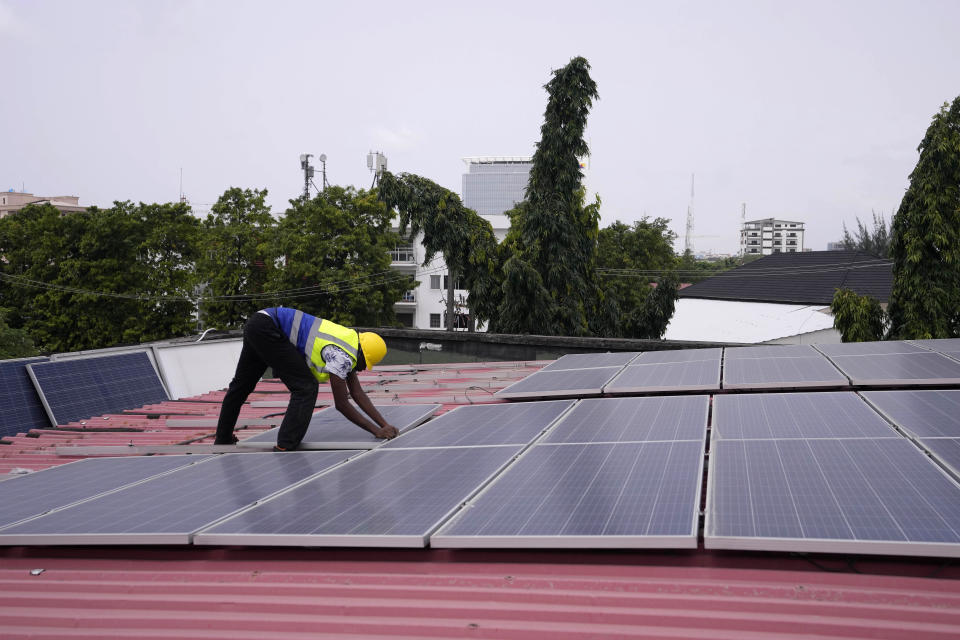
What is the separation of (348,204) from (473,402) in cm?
4071

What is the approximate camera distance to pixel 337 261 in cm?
4697

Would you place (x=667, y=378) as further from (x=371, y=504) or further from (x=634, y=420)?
(x=371, y=504)

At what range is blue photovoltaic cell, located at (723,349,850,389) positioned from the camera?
279 inches

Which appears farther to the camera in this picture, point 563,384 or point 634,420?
point 563,384

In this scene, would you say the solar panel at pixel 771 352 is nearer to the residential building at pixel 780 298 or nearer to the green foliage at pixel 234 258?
the residential building at pixel 780 298

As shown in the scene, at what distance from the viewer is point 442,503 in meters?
3.94

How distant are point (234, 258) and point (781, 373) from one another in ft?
150

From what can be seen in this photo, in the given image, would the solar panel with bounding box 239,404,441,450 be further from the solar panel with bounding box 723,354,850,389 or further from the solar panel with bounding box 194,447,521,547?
the solar panel with bounding box 723,354,850,389

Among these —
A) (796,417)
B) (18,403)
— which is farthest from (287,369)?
(18,403)

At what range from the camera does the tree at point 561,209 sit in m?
27.7

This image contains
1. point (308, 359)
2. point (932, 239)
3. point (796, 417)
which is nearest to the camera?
point (796, 417)

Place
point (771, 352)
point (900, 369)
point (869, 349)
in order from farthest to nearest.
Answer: point (771, 352) → point (869, 349) → point (900, 369)

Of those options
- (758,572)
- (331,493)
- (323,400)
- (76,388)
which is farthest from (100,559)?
(76,388)

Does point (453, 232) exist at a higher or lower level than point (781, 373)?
higher
